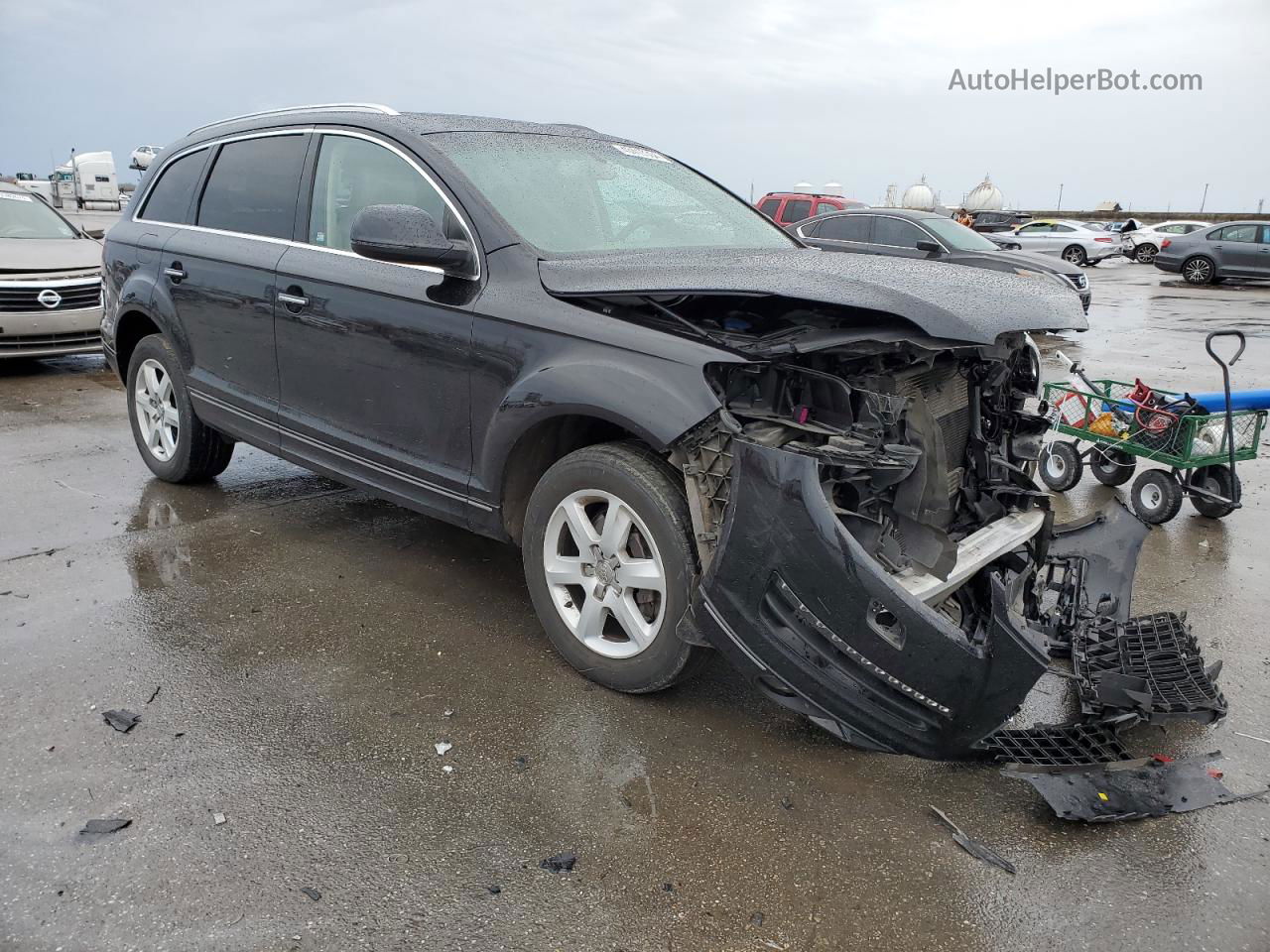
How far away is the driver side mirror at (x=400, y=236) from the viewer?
128 inches

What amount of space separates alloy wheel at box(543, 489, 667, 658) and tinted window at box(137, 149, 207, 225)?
121 inches

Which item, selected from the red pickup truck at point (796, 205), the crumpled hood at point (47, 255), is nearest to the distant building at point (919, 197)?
the red pickup truck at point (796, 205)

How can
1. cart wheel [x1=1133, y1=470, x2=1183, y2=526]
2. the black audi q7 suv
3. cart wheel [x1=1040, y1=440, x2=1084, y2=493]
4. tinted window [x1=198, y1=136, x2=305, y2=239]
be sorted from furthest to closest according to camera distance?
cart wheel [x1=1040, y1=440, x2=1084, y2=493]
cart wheel [x1=1133, y1=470, x2=1183, y2=526]
tinted window [x1=198, y1=136, x2=305, y2=239]
the black audi q7 suv

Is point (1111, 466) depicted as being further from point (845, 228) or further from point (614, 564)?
point (845, 228)

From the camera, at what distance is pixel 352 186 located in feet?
13.0

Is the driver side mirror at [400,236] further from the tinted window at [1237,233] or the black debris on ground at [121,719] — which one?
the tinted window at [1237,233]

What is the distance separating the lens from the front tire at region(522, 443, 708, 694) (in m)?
2.95

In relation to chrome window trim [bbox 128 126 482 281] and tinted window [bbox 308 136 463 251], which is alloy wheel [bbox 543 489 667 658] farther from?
tinted window [bbox 308 136 463 251]

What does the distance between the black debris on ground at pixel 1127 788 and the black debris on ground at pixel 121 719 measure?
2751 millimetres

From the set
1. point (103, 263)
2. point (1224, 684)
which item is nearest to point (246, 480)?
point (103, 263)

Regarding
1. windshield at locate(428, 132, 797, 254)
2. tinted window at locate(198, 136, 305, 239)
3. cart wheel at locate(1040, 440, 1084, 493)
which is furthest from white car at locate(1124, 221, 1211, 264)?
tinted window at locate(198, 136, 305, 239)

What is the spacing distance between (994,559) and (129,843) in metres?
2.75

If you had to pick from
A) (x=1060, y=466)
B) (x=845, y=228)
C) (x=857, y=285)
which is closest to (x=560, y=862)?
(x=857, y=285)

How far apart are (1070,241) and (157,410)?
2916 centimetres
